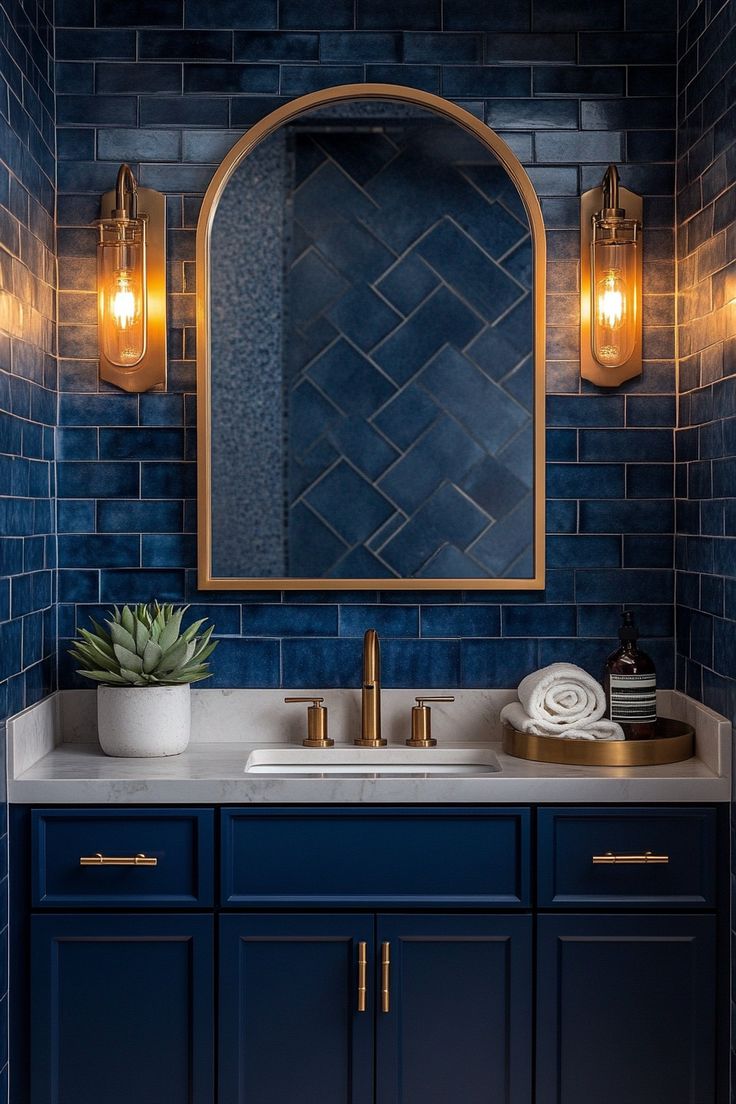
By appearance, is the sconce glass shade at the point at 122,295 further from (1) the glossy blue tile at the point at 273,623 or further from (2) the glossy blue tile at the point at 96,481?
(1) the glossy blue tile at the point at 273,623

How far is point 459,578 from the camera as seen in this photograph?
2480mm

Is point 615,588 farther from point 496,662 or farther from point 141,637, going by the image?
point 141,637

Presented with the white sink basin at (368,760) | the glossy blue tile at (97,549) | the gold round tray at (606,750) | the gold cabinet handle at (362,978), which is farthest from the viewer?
the glossy blue tile at (97,549)

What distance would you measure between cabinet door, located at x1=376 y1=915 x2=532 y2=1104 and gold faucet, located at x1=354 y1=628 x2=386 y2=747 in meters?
0.44

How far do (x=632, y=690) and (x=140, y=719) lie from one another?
104 cm

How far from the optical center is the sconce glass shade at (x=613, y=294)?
7.98ft

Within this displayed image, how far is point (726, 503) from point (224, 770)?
3.76 ft

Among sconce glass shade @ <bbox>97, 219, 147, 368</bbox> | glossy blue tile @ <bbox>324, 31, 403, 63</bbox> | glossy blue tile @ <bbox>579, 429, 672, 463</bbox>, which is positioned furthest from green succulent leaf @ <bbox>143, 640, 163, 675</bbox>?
glossy blue tile @ <bbox>324, 31, 403, 63</bbox>

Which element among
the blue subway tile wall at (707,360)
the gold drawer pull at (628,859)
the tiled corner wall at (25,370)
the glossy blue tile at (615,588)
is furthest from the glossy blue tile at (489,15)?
the gold drawer pull at (628,859)

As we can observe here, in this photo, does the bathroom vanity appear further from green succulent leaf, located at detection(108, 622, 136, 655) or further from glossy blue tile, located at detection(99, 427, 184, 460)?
glossy blue tile, located at detection(99, 427, 184, 460)

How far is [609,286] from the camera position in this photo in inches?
96.1

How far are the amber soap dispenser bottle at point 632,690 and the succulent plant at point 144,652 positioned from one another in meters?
0.88

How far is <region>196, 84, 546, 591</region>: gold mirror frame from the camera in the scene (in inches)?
96.4

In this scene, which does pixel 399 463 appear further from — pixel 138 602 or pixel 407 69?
pixel 407 69
